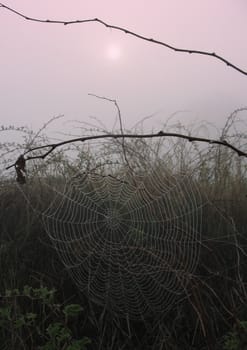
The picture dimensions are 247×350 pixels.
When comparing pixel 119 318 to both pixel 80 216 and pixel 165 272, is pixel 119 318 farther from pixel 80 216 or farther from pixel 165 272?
pixel 80 216

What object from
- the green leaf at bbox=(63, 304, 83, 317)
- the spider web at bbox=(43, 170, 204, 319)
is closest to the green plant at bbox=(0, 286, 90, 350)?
the green leaf at bbox=(63, 304, 83, 317)

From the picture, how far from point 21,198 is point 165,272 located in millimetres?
1244

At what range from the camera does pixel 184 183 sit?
3078 mm

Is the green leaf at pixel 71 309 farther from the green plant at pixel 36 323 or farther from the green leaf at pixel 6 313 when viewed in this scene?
the green leaf at pixel 6 313

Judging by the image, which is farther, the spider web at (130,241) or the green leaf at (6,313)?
the spider web at (130,241)

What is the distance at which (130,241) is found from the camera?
2.93 meters

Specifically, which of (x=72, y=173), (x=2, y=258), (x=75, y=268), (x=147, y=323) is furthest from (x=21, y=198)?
(x=147, y=323)

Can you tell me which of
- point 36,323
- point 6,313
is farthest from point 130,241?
point 6,313

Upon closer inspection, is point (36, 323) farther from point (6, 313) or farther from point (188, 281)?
point (188, 281)

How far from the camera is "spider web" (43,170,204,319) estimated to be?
105 inches

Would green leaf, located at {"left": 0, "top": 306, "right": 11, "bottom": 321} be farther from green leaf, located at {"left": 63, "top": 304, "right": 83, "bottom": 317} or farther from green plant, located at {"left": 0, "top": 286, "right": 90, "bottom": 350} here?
green leaf, located at {"left": 63, "top": 304, "right": 83, "bottom": 317}

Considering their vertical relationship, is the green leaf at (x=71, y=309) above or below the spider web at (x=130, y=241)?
below

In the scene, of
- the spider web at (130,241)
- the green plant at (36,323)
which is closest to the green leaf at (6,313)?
the green plant at (36,323)

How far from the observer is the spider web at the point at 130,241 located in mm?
2672
